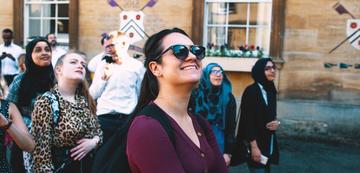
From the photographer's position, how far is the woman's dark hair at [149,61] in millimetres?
2361

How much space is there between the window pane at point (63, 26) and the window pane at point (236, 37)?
397 centimetres

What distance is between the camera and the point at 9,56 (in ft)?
35.9

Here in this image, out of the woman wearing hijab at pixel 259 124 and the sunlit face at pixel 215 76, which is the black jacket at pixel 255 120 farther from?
the sunlit face at pixel 215 76

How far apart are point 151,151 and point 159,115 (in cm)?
21

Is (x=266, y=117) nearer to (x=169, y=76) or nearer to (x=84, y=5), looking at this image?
(x=169, y=76)

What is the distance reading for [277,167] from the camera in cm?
789

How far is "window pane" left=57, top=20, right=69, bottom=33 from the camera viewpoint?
484 inches

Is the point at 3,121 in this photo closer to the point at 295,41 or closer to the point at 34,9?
the point at 295,41

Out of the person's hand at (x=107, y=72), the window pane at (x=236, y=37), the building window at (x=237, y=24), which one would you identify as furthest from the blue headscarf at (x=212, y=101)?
the window pane at (x=236, y=37)

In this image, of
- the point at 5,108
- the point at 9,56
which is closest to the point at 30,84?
the point at 5,108

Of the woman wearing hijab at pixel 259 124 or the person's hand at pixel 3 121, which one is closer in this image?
the person's hand at pixel 3 121

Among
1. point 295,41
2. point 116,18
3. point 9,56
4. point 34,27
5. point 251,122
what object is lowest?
point 251,122

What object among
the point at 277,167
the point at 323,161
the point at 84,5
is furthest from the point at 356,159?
the point at 84,5

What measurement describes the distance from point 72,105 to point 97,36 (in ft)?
25.5
